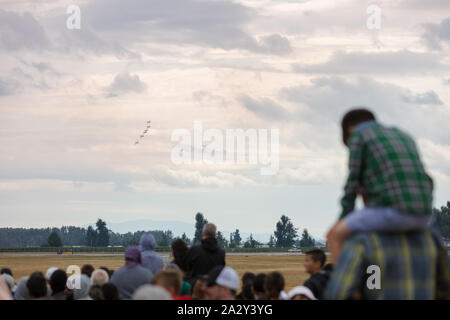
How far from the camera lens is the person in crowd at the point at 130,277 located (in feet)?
35.6

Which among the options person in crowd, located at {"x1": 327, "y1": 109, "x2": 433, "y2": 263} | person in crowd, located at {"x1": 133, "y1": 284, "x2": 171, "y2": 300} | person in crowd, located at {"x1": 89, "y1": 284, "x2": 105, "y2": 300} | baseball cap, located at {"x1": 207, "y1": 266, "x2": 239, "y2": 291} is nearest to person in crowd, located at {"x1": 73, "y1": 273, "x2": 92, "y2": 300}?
person in crowd, located at {"x1": 89, "y1": 284, "x2": 105, "y2": 300}

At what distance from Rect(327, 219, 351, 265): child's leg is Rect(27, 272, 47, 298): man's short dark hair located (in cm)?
625

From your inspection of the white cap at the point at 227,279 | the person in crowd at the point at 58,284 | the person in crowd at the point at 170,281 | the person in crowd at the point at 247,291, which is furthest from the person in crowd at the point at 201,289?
the person in crowd at the point at 58,284

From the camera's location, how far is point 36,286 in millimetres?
9828

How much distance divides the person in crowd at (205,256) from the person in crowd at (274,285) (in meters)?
2.88

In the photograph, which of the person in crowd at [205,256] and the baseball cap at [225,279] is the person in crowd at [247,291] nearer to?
the person in crowd at [205,256]

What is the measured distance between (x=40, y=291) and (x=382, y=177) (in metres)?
6.67

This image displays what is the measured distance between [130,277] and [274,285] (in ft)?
9.11

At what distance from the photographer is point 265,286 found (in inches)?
363

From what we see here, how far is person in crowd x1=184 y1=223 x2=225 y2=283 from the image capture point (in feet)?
39.4

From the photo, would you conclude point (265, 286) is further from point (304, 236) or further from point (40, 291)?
point (304, 236)

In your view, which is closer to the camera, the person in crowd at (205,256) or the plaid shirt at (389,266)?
the plaid shirt at (389,266)

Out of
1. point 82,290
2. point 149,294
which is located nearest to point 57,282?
point 82,290

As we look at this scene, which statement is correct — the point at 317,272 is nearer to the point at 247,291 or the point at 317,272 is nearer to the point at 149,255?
the point at 247,291
